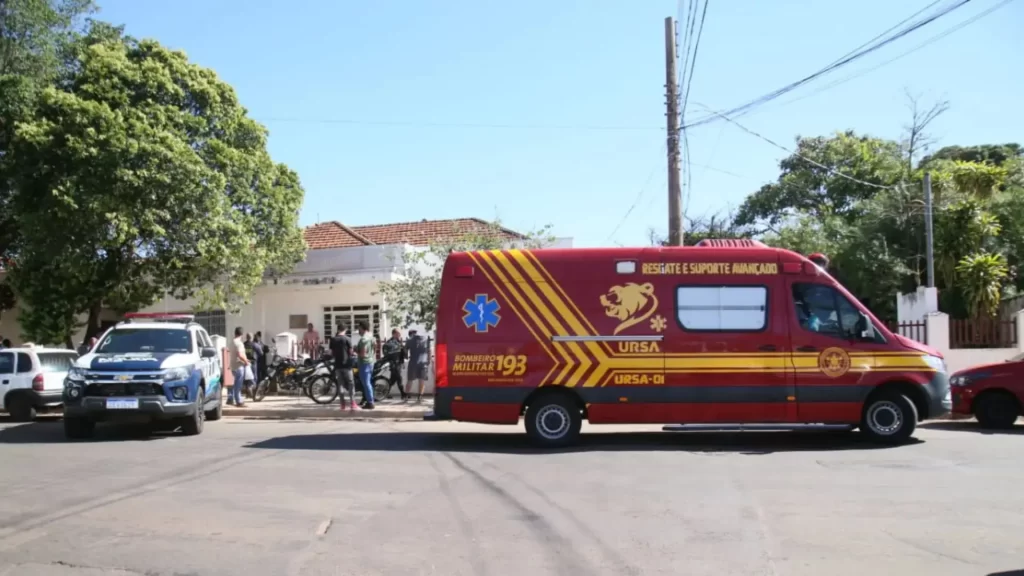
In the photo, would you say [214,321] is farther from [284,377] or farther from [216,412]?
[216,412]

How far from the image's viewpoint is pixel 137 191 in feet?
66.7

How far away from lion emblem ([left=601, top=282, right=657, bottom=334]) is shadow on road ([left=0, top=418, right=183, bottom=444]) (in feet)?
23.5

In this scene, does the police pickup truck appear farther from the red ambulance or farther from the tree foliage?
the tree foliage

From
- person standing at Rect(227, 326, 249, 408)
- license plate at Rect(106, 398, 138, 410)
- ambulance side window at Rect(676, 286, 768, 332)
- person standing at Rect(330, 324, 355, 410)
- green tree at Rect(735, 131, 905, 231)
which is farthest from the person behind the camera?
green tree at Rect(735, 131, 905, 231)

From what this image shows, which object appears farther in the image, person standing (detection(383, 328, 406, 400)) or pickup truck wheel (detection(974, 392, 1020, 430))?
person standing (detection(383, 328, 406, 400))

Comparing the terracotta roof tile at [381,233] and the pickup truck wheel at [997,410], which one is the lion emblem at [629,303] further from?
the terracotta roof tile at [381,233]

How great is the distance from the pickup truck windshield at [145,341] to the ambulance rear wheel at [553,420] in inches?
236

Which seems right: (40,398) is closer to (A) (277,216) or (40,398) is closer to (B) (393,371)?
(B) (393,371)

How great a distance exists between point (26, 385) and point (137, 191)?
617 cm

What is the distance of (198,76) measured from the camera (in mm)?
22797

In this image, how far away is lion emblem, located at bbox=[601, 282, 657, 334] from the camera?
11.4 m

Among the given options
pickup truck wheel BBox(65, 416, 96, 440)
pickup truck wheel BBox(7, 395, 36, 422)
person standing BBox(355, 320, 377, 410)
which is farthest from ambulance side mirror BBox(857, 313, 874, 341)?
pickup truck wheel BBox(7, 395, 36, 422)

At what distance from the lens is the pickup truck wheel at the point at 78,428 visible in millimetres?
12898

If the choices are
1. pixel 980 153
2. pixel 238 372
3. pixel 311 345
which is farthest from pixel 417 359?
pixel 980 153
